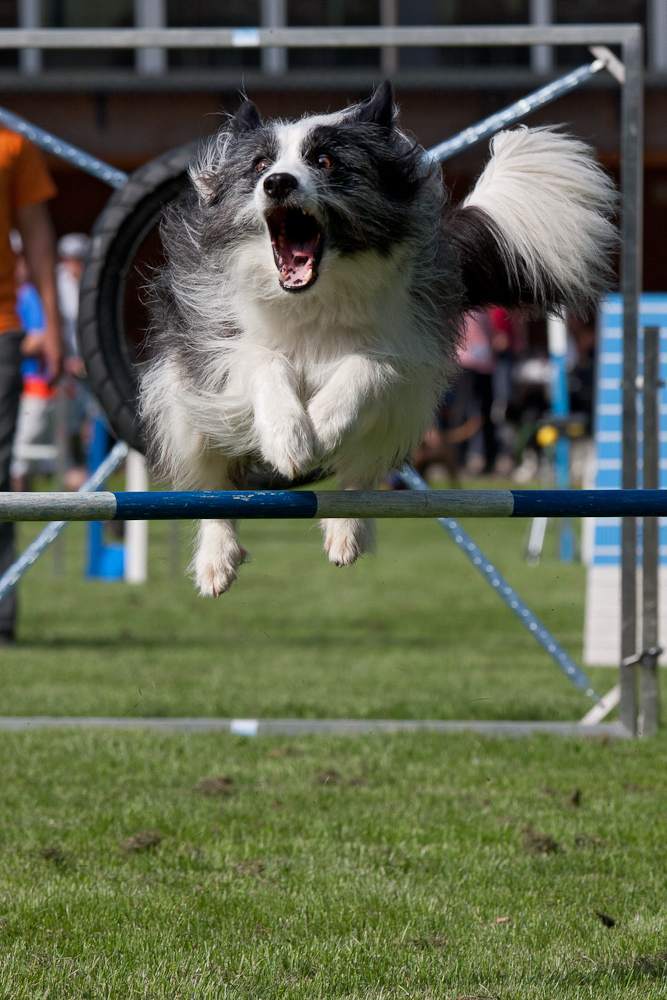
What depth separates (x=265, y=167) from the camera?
10.4 feet

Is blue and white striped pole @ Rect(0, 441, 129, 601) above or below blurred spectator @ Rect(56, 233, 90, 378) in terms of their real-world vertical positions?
below

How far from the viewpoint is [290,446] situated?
3.05m

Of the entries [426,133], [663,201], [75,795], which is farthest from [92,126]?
[75,795]

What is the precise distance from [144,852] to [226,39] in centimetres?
285

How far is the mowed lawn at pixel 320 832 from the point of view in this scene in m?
2.87

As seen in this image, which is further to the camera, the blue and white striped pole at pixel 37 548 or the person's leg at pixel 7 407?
the person's leg at pixel 7 407

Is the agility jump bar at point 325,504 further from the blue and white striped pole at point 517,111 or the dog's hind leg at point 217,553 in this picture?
the blue and white striped pole at point 517,111

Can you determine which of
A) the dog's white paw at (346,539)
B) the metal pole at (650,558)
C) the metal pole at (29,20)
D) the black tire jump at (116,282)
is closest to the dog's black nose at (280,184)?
the dog's white paw at (346,539)

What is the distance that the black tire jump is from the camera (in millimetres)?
4152

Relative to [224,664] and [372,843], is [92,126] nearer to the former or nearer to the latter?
[224,664]

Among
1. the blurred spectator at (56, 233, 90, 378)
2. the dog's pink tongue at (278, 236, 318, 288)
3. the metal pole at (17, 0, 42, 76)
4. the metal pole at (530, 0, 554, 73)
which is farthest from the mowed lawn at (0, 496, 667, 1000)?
the metal pole at (17, 0, 42, 76)

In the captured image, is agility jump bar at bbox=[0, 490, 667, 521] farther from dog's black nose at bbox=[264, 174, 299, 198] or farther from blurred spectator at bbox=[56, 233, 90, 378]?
blurred spectator at bbox=[56, 233, 90, 378]

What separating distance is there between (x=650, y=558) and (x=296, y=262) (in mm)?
2408

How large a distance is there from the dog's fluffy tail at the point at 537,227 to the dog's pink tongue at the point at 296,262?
64 cm
